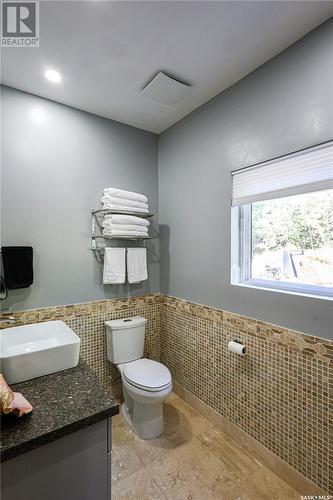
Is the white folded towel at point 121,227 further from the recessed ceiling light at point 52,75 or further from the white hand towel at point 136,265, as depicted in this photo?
the recessed ceiling light at point 52,75

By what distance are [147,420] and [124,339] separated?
616mm

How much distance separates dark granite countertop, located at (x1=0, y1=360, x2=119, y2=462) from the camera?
0.79 metres

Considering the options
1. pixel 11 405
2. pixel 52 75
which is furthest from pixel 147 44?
pixel 11 405

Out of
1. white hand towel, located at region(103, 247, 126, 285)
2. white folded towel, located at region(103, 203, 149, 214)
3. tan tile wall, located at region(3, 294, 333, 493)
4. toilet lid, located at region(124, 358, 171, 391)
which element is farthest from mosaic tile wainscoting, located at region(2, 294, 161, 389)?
white folded towel, located at region(103, 203, 149, 214)

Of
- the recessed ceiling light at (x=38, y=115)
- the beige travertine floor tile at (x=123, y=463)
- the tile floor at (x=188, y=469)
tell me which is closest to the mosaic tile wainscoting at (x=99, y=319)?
the tile floor at (x=188, y=469)

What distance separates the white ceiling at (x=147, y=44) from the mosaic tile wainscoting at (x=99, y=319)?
1.69m

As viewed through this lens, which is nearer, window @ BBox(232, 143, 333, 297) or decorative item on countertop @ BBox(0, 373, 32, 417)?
decorative item on countertop @ BBox(0, 373, 32, 417)

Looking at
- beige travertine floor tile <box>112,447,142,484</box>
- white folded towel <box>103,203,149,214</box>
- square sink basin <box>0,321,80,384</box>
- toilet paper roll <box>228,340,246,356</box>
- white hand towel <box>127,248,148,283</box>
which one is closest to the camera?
square sink basin <box>0,321,80,384</box>

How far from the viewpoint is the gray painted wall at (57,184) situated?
176 centimetres

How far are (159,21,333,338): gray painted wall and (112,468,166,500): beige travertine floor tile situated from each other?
45.9 inches

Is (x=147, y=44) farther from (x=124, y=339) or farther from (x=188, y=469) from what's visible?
(x=188, y=469)

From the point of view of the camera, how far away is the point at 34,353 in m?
1.16

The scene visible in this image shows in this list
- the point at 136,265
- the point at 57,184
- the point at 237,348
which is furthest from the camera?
the point at 136,265

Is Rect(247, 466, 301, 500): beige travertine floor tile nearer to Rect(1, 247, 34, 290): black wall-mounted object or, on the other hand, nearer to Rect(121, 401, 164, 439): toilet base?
Rect(121, 401, 164, 439): toilet base
